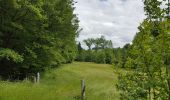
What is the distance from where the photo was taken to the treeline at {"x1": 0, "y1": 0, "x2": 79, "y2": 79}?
32406 mm

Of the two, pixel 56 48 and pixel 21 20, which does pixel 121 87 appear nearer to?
pixel 21 20

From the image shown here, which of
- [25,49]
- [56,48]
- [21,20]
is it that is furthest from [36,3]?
[56,48]

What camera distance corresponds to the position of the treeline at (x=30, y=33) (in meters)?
32.4

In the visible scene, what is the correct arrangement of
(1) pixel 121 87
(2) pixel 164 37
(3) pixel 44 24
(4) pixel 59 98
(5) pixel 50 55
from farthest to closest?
1. (5) pixel 50 55
2. (3) pixel 44 24
3. (4) pixel 59 98
4. (1) pixel 121 87
5. (2) pixel 164 37

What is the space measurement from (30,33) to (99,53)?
8476cm

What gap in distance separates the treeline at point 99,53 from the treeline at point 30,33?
5937mm

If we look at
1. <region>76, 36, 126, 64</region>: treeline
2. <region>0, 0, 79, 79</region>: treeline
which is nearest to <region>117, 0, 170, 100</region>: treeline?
<region>76, 36, 126, 64</region>: treeline

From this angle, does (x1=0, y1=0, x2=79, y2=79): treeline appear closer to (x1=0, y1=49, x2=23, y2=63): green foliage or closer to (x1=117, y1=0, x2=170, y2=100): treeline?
(x1=0, y1=49, x2=23, y2=63): green foliage

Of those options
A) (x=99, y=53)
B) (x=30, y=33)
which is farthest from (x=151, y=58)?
(x=99, y=53)

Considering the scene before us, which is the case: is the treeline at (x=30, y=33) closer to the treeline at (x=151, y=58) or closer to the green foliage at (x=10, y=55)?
the green foliage at (x=10, y=55)

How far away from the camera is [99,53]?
11888 cm

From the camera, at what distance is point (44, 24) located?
115 feet

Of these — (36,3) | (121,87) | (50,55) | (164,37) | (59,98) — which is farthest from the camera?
(50,55)

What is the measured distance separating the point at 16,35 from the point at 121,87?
27.9 meters
